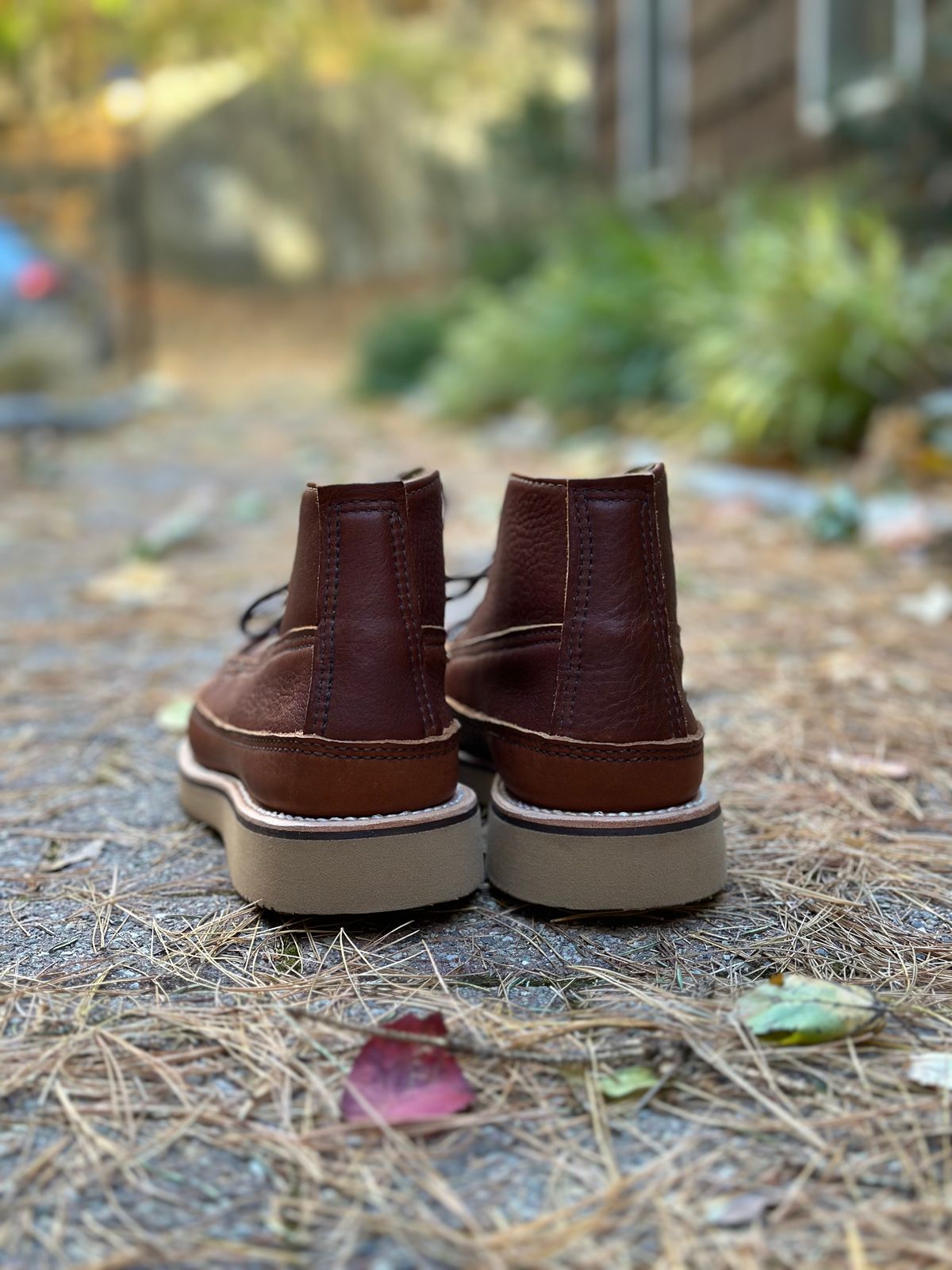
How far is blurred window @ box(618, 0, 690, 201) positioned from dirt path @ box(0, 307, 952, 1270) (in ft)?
22.3

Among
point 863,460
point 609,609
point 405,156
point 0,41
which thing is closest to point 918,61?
point 863,460

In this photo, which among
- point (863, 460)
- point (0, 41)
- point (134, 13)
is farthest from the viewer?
point (134, 13)

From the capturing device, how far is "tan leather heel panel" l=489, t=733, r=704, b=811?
3.70 feet

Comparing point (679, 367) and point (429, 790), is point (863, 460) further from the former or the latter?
point (429, 790)

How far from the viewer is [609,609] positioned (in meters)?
1.14

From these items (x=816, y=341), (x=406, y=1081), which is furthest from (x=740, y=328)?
(x=406, y=1081)

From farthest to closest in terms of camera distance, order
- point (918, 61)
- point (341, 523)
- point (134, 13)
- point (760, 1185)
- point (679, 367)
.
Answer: point (134, 13)
point (679, 367)
point (918, 61)
point (341, 523)
point (760, 1185)

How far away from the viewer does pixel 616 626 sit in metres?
1.14

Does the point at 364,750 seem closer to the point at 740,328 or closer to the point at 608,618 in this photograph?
the point at 608,618

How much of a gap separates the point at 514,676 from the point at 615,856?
0.70ft

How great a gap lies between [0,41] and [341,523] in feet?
35.0

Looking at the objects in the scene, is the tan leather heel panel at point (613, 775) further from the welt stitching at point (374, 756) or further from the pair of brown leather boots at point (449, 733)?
the welt stitching at point (374, 756)

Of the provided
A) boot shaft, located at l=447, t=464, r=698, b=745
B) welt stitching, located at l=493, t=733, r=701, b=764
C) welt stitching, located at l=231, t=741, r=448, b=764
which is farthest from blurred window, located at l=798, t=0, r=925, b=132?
welt stitching, located at l=231, t=741, r=448, b=764

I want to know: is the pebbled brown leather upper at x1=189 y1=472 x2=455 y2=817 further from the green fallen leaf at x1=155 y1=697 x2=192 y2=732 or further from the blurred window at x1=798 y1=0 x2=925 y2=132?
the blurred window at x1=798 y1=0 x2=925 y2=132
